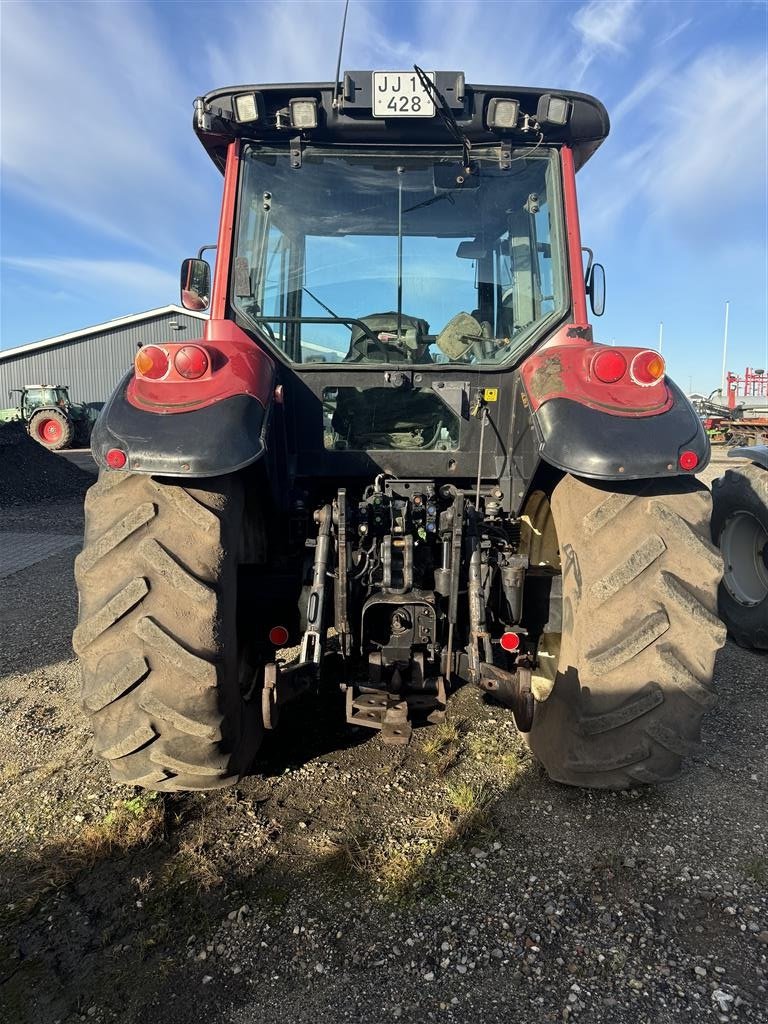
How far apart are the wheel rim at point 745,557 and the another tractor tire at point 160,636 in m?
3.52

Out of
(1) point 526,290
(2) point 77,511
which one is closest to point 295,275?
(1) point 526,290

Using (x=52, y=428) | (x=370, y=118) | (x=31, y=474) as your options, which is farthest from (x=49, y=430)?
(x=370, y=118)

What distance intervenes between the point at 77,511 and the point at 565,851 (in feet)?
34.9

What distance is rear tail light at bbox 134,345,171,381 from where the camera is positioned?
92.5 inches

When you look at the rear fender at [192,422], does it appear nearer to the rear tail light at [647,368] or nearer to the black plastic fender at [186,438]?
the black plastic fender at [186,438]

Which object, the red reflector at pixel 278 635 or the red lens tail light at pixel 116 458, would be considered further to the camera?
the red reflector at pixel 278 635

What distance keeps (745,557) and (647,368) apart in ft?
9.22

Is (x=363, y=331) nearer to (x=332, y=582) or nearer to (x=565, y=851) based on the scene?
(x=332, y=582)

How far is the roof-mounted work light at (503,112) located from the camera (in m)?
2.92

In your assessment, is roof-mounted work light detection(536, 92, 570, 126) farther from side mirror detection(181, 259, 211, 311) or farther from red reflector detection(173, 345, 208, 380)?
red reflector detection(173, 345, 208, 380)

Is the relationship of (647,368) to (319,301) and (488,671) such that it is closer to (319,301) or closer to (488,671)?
(488,671)

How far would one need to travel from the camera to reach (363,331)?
305 centimetres

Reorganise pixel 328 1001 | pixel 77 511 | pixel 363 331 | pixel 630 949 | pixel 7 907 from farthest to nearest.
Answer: pixel 77 511 → pixel 363 331 → pixel 7 907 → pixel 630 949 → pixel 328 1001

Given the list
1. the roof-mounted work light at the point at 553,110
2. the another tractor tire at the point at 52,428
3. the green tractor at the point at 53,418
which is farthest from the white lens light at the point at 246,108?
the another tractor tire at the point at 52,428
